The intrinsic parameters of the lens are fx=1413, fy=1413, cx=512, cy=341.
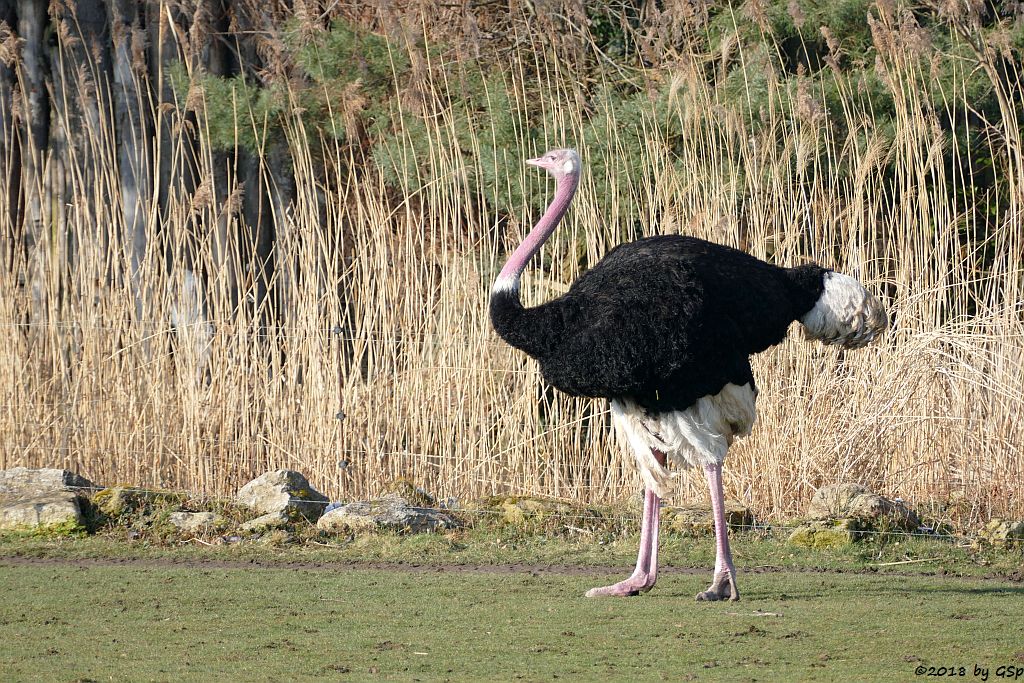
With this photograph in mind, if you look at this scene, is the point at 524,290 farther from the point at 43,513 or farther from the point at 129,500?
the point at 43,513

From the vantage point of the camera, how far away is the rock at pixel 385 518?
7.00 metres

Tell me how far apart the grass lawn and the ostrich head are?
5.63ft

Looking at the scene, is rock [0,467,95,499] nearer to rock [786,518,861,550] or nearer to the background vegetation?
the background vegetation

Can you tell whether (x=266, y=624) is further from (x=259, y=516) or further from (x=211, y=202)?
(x=211, y=202)

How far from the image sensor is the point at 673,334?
517cm

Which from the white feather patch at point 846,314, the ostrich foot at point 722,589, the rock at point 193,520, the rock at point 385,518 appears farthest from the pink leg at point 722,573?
the rock at point 193,520

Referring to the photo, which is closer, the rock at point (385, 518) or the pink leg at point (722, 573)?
the pink leg at point (722, 573)

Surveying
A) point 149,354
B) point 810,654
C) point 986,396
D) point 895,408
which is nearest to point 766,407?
point 895,408

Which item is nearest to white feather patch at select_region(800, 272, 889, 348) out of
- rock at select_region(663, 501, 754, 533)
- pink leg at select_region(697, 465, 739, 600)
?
pink leg at select_region(697, 465, 739, 600)

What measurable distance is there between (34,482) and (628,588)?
11.5 ft

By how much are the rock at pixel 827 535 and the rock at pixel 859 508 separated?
0.07m

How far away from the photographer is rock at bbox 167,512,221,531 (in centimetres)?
706

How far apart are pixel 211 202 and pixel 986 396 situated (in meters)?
4.31

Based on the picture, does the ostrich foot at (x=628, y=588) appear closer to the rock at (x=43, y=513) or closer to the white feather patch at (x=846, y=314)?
the white feather patch at (x=846, y=314)
